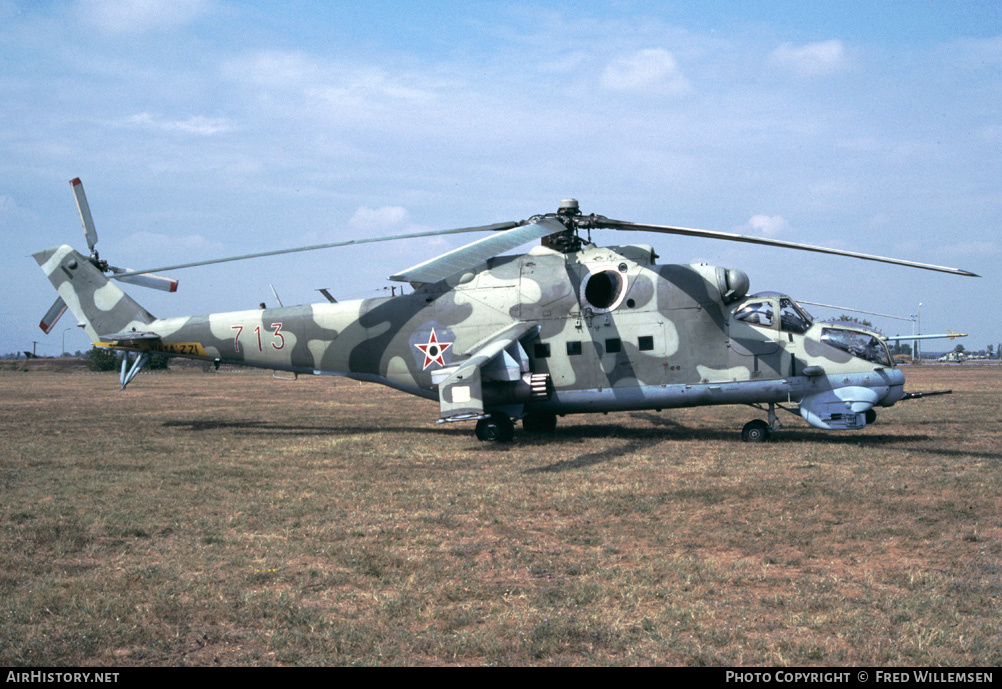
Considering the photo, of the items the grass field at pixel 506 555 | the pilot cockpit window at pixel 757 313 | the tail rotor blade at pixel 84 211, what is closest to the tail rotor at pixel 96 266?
the tail rotor blade at pixel 84 211

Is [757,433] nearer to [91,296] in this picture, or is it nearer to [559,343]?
[559,343]

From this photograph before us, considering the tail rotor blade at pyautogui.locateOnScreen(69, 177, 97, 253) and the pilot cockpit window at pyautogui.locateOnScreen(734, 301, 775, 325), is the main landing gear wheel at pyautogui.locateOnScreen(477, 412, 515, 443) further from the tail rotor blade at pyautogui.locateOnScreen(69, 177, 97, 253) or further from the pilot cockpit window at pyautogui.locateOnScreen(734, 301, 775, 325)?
the tail rotor blade at pyautogui.locateOnScreen(69, 177, 97, 253)

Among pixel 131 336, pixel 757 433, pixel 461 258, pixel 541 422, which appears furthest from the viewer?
pixel 131 336

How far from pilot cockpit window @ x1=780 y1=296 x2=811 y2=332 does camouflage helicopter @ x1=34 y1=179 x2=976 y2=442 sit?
2 centimetres

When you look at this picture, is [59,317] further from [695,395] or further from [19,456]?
[695,395]

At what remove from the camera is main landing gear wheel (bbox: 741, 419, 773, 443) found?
46.7ft

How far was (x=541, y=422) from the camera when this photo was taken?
16656mm

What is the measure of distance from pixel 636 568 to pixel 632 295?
30.9ft

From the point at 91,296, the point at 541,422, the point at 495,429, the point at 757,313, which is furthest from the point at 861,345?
the point at 91,296

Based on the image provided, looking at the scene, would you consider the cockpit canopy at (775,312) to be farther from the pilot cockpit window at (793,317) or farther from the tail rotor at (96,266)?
the tail rotor at (96,266)

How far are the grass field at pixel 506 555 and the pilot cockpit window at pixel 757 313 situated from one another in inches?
105

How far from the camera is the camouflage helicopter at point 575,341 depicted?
14.0 metres

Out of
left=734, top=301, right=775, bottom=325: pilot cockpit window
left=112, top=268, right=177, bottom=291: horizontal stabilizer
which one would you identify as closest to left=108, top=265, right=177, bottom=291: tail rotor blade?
left=112, top=268, right=177, bottom=291: horizontal stabilizer

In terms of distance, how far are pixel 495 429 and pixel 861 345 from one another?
24.6ft
